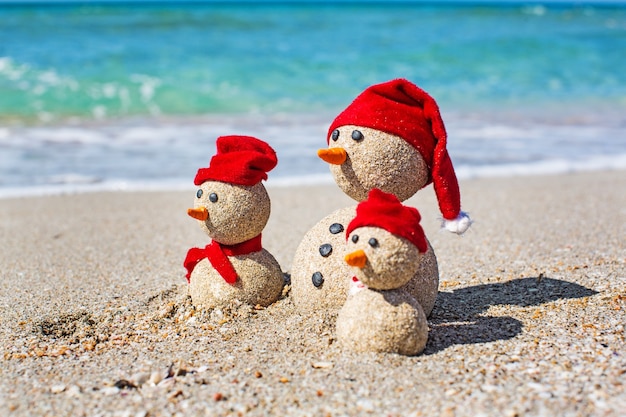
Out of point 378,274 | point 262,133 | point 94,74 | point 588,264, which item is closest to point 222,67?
point 94,74

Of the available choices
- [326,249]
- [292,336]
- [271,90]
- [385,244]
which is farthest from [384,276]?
[271,90]

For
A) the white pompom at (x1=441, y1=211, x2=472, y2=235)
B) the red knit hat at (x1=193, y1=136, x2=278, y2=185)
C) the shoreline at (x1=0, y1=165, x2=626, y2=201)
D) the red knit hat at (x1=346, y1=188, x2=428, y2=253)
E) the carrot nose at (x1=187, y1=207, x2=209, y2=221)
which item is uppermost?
the red knit hat at (x1=193, y1=136, x2=278, y2=185)

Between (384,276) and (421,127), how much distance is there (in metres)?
0.84

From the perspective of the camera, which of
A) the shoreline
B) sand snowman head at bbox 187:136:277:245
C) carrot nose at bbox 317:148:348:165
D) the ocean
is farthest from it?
the ocean

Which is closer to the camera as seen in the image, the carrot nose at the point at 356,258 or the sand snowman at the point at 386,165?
the carrot nose at the point at 356,258

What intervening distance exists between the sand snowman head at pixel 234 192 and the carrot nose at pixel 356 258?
87 centimetres

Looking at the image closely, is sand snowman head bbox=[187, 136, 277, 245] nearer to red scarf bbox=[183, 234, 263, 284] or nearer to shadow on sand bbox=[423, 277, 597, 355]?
red scarf bbox=[183, 234, 263, 284]

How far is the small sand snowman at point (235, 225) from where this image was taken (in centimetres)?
370

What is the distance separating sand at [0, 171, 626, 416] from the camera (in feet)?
9.37

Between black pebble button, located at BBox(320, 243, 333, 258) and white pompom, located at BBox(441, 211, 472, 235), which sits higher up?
white pompom, located at BBox(441, 211, 472, 235)

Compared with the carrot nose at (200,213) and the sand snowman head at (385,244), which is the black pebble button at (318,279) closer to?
the sand snowman head at (385,244)

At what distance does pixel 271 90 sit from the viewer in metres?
15.5

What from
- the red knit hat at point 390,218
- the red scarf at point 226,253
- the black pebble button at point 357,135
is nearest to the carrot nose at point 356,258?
the red knit hat at point 390,218

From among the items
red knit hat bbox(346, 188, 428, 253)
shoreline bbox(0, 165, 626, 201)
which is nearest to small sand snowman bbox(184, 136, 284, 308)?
red knit hat bbox(346, 188, 428, 253)
